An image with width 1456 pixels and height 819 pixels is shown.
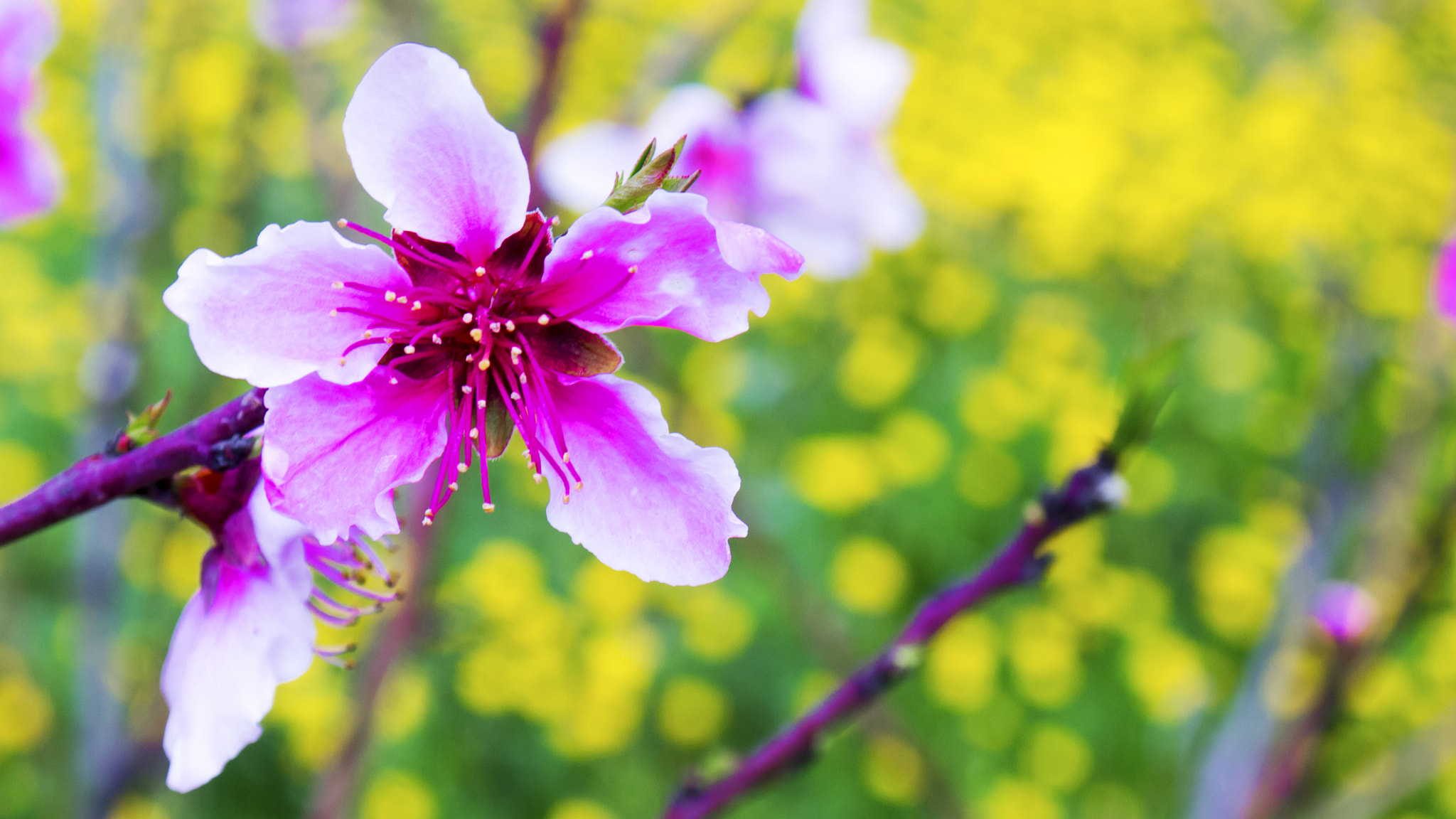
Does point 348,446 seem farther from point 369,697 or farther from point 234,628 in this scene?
point 369,697

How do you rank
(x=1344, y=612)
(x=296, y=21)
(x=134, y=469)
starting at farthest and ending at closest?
(x=1344, y=612), (x=296, y=21), (x=134, y=469)

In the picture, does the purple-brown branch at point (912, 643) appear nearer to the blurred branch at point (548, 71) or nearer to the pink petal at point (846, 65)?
the blurred branch at point (548, 71)

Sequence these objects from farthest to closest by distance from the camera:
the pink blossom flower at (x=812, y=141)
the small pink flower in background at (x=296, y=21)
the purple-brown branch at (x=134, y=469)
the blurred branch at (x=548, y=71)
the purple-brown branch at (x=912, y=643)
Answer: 1. the small pink flower in background at (x=296, y=21)
2. the pink blossom flower at (x=812, y=141)
3. the blurred branch at (x=548, y=71)
4. the purple-brown branch at (x=912, y=643)
5. the purple-brown branch at (x=134, y=469)

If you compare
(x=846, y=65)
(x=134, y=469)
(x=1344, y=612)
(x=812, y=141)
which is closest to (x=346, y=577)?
(x=134, y=469)

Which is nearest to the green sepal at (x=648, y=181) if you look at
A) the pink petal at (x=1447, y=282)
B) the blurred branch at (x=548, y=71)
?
the blurred branch at (x=548, y=71)

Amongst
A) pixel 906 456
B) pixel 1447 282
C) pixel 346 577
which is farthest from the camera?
pixel 906 456
